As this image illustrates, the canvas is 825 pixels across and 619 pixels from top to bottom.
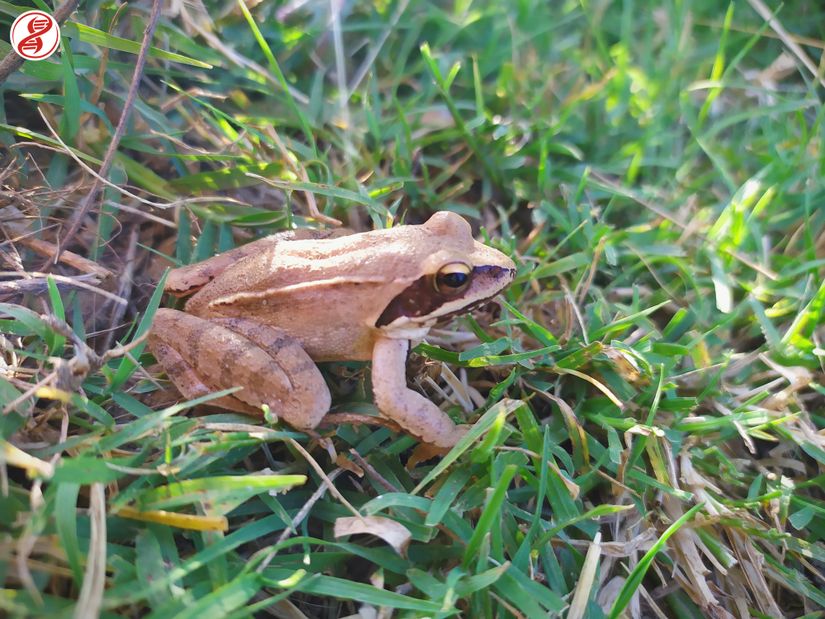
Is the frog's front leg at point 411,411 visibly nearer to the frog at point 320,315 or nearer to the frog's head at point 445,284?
the frog at point 320,315

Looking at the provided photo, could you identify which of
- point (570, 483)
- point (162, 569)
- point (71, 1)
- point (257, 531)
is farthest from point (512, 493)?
point (71, 1)

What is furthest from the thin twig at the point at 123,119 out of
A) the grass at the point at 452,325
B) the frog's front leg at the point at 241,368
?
the frog's front leg at the point at 241,368

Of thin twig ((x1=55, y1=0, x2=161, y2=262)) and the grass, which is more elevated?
thin twig ((x1=55, y1=0, x2=161, y2=262))

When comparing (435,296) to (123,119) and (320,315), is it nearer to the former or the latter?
(320,315)

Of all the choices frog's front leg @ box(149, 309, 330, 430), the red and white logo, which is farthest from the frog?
the red and white logo

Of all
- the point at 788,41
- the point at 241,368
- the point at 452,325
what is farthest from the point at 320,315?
the point at 788,41

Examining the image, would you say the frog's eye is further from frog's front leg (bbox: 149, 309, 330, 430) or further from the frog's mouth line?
frog's front leg (bbox: 149, 309, 330, 430)
